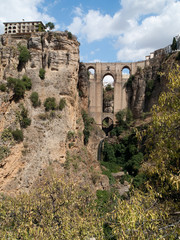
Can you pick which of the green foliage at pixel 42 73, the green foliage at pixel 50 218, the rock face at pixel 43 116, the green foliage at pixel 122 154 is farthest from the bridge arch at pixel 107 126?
the green foliage at pixel 50 218

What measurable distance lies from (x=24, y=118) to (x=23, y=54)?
6039 mm

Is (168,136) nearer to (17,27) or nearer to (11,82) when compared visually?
(11,82)

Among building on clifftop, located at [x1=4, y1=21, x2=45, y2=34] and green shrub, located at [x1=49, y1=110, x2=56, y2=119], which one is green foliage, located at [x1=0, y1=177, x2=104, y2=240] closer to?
green shrub, located at [x1=49, y1=110, x2=56, y2=119]

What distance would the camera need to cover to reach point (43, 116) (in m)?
16.0

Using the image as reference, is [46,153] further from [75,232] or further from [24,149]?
[75,232]

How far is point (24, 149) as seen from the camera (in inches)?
551

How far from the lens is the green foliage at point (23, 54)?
677 inches

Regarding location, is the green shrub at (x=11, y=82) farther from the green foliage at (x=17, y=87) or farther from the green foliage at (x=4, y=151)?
the green foliage at (x=4, y=151)

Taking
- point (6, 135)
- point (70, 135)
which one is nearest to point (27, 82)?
point (6, 135)

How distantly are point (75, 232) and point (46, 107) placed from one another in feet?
38.4

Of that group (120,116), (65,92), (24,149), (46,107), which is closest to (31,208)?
(24,149)

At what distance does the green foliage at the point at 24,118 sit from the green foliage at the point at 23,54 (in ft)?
15.6

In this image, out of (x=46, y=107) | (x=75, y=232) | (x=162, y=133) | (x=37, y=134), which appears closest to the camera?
(x=162, y=133)

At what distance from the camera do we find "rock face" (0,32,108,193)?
1326 cm
